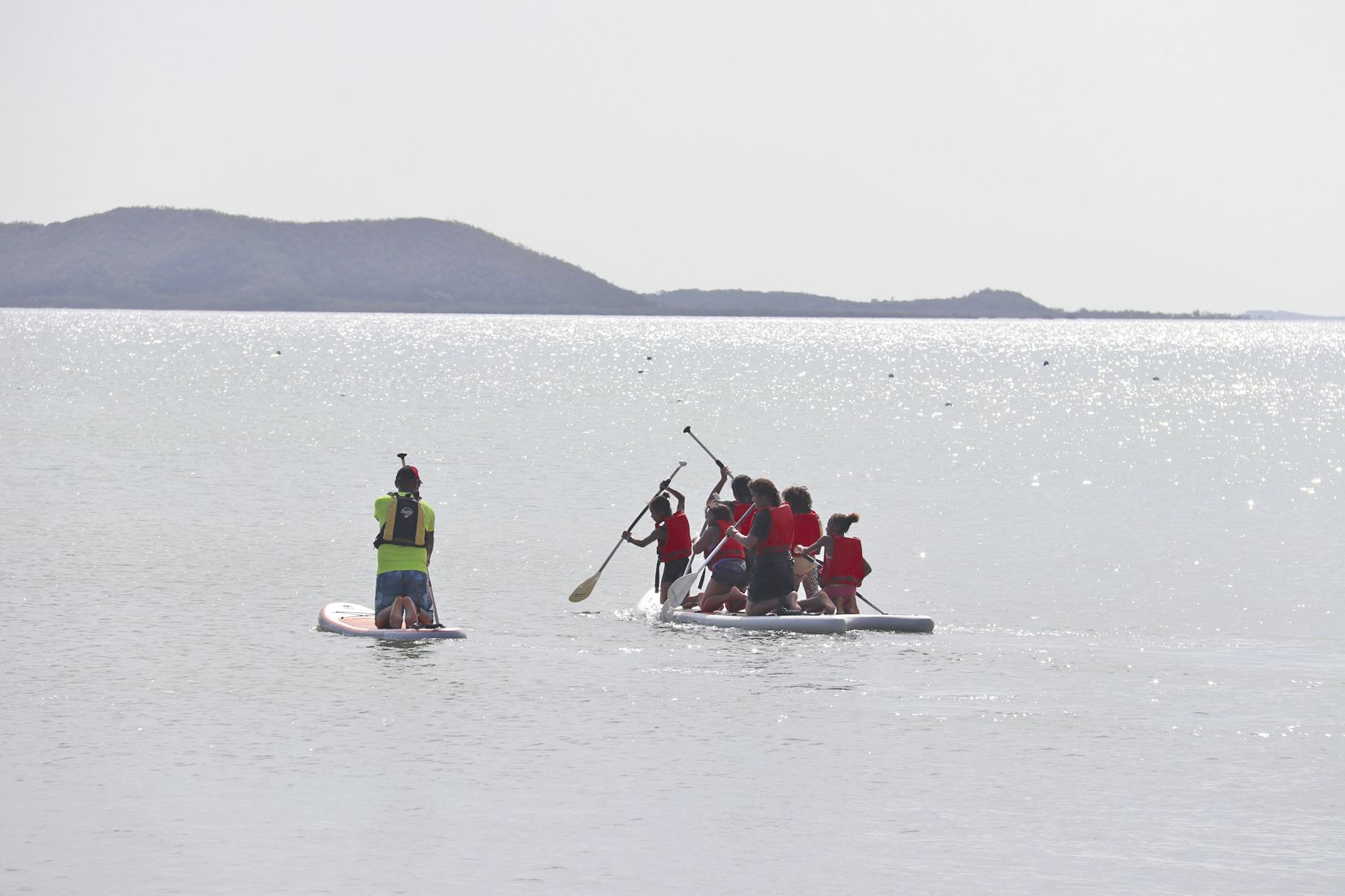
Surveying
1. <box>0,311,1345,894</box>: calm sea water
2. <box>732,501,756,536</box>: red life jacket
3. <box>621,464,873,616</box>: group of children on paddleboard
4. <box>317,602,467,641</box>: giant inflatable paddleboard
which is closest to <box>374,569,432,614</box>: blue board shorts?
<box>317,602,467,641</box>: giant inflatable paddleboard

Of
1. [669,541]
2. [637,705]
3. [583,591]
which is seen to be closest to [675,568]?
[669,541]

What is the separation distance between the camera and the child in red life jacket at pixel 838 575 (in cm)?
1933

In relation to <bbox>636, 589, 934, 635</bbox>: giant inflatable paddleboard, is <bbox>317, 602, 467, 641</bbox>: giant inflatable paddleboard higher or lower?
lower

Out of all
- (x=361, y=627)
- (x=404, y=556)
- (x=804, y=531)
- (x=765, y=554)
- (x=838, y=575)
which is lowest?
(x=361, y=627)

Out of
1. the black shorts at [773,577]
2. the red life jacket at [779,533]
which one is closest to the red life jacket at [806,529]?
the black shorts at [773,577]

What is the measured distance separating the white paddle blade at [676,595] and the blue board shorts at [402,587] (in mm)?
2886

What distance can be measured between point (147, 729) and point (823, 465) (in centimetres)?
3511

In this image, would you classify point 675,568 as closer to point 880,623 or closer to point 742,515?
point 742,515

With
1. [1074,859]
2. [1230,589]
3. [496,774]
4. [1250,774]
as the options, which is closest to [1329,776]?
[1250,774]

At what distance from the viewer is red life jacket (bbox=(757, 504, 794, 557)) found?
60.7 ft

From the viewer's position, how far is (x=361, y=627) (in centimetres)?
1867

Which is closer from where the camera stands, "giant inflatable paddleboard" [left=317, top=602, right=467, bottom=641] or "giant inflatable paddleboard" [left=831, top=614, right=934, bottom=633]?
"giant inflatable paddleboard" [left=317, top=602, right=467, bottom=641]

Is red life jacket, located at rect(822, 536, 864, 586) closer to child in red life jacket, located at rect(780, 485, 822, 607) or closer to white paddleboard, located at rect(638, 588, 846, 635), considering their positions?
child in red life jacket, located at rect(780, 485, 822, 607)

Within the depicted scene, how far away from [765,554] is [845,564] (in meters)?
0.99
